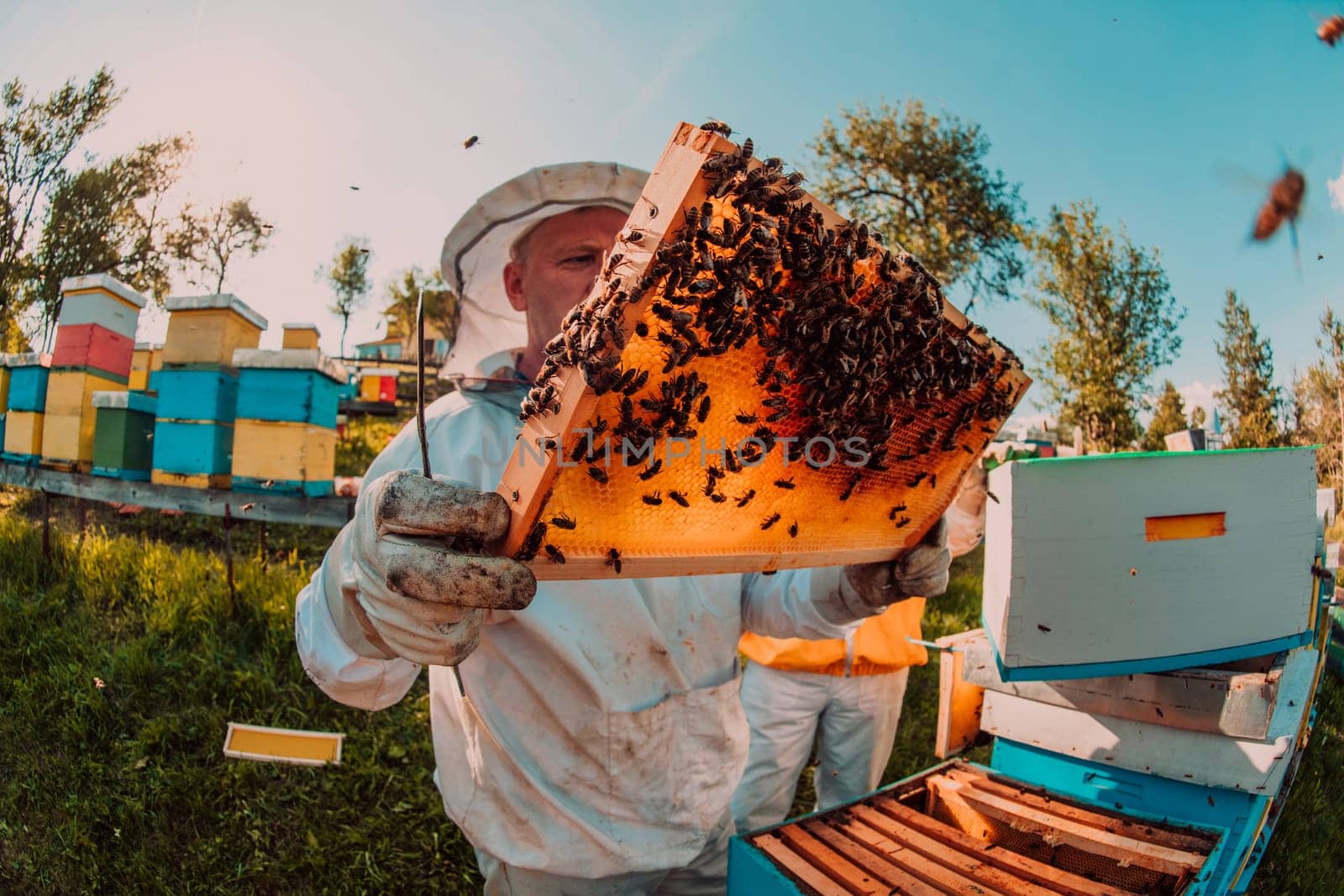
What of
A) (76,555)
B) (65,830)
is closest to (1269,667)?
(65,830)

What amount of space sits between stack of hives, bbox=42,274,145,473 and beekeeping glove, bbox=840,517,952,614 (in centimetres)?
631

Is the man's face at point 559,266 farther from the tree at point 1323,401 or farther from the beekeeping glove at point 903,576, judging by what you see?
the tree at point 1323,401

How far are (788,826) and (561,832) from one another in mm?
715

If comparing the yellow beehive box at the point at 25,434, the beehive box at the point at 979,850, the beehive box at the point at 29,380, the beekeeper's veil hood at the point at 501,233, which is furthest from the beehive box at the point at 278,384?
the beehive box at the point at 979,850

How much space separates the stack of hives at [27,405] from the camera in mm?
5715

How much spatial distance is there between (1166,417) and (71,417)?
20733 millimetres

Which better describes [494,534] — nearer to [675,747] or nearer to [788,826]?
[675,747]

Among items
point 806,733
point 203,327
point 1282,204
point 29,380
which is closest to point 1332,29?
point 1282,204

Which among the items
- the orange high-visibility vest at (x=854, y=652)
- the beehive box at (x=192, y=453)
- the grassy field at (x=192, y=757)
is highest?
the beehive box at (x=192, y=453)

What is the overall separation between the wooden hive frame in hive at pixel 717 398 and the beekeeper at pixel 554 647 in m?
0.28

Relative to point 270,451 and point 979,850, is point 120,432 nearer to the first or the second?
point 270,451

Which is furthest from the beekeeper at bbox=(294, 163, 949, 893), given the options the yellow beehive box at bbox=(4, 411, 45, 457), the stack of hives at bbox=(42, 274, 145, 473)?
the yellow beehive box at bbox=(4, 411, 45, 457)

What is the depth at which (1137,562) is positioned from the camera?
2490 millimetres

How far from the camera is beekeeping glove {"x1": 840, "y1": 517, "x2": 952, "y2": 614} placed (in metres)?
2.37
